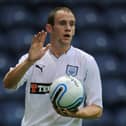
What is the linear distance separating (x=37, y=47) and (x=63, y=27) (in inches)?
13.7

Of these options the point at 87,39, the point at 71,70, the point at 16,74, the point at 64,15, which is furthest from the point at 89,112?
the point at 87,39

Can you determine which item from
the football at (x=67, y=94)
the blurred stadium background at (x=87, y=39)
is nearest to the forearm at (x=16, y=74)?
the football at (x=67, y=94)

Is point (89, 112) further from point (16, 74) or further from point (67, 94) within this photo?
point (16, 74)

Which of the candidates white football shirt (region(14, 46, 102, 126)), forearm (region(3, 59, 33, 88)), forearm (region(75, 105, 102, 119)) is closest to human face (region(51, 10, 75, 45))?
white football shirt (region(14, 46, 102, 126))

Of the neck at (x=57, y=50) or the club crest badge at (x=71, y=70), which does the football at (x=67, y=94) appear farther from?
the neck at (x=57, y=50)

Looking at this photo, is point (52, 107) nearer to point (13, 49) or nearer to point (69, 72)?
point (69, 72)

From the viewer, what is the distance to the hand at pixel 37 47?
15.4 feet

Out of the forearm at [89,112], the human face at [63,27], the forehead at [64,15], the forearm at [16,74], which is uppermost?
the forehead at [64,15]

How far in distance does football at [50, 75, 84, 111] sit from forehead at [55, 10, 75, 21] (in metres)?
0.57

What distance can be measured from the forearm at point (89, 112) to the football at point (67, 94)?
59mm

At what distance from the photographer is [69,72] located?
4.98m

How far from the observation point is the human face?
193 inches

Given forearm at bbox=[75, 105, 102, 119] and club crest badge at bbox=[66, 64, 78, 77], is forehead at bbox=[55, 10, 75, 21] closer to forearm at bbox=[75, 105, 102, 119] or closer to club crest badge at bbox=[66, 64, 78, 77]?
club crest badge at bbox=[66, 64, 78, 77]

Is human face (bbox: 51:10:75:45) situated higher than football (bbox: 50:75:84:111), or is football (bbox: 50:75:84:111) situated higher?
human face (bbox: 51:10:75:45)
